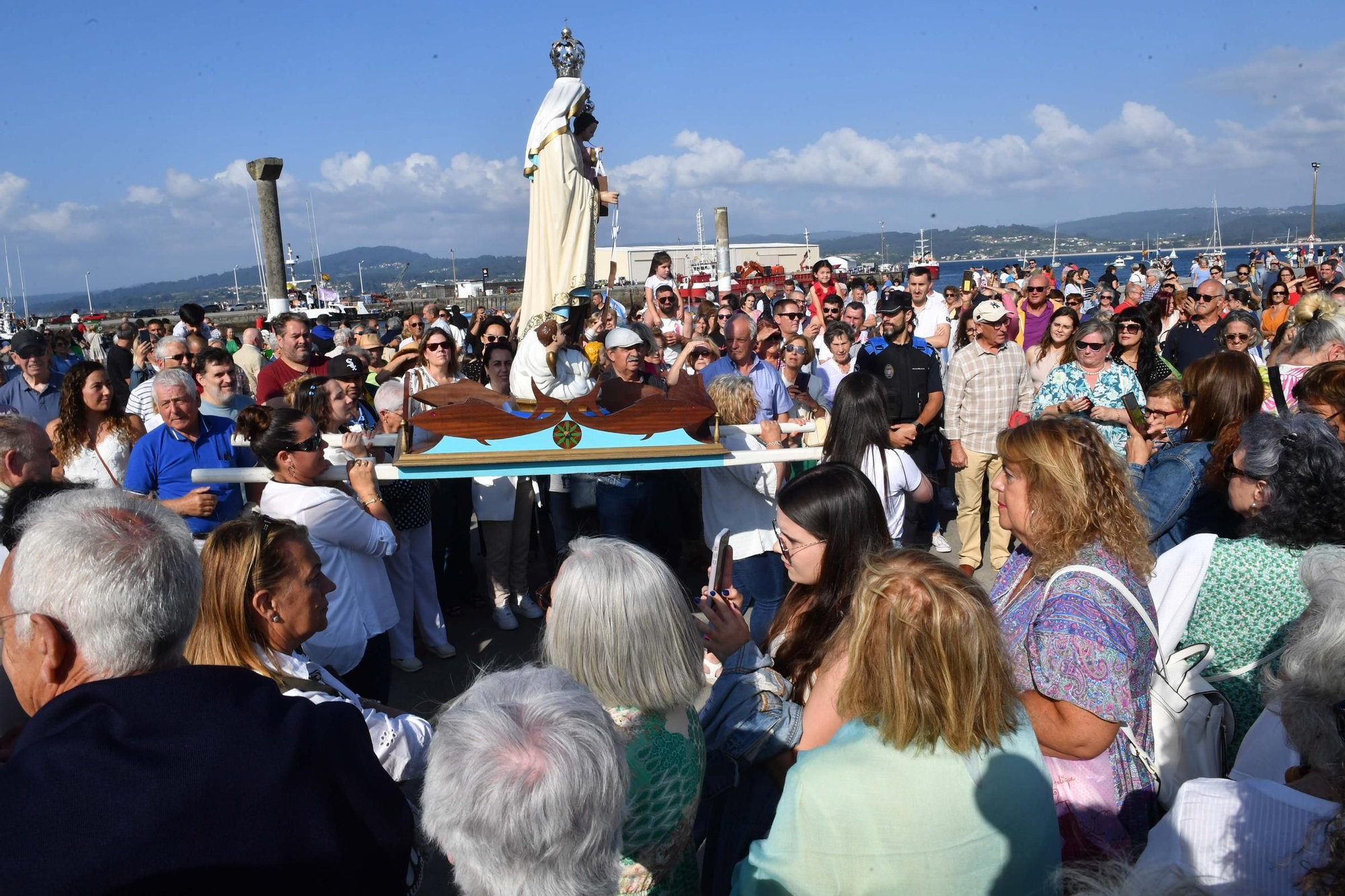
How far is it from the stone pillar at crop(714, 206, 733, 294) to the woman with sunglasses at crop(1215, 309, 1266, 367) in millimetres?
10582

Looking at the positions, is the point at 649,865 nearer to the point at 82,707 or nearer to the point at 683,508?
the point at 82,707

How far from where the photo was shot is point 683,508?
617 centimetres

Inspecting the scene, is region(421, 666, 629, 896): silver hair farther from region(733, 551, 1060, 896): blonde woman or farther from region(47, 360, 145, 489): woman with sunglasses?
region(47, 360, 145, 489): woman with sunglasses

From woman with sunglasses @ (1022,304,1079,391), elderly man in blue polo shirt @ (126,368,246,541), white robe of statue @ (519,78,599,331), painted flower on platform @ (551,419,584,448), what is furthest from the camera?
woman with sunglasses @ (1022,304,1079,391)

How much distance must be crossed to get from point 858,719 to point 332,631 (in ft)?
7.48

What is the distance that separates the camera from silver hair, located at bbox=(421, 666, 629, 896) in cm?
145

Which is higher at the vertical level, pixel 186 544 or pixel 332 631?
pixel 186 544

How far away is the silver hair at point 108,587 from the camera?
1671 millimetres

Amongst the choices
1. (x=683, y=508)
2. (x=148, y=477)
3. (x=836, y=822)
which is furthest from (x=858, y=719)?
(x=683, y=508)

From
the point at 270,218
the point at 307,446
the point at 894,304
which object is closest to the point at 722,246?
the point at 270,218

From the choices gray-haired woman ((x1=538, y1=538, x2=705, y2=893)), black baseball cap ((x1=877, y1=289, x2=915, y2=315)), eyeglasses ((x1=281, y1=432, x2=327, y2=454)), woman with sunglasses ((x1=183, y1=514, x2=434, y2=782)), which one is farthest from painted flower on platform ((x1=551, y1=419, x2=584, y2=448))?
black baseball cap ((x1=877, y1=289, x2=915, y2=315))

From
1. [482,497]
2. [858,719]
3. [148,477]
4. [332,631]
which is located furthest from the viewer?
[482,497]

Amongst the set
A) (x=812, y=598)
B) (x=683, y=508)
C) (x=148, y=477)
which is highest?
(x=148, y=477)

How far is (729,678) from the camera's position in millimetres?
2287
